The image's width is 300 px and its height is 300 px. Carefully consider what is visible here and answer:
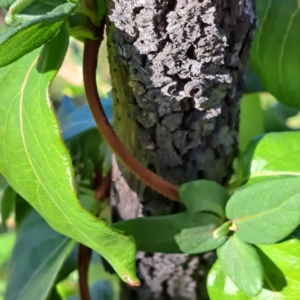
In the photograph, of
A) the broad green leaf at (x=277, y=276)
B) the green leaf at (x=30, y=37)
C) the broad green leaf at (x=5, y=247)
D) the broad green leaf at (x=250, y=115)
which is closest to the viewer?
the green leaf at (x=30, y=37)

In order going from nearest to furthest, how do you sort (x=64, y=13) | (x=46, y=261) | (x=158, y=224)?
1. (x=64, y=13)
2. (x=158, y=224)
3. (x=46, y=261)

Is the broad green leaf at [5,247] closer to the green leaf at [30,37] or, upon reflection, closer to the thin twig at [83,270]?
the thin twig at [83,270]

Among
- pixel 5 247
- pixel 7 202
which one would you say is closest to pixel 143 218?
pixel 7 202

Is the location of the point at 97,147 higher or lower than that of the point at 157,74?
lower

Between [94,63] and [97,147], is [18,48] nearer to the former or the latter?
[94,63]

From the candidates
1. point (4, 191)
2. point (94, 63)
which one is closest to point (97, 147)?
point (4, 191)

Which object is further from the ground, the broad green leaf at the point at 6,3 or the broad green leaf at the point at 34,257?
the broad green leaf at the point at 6,3

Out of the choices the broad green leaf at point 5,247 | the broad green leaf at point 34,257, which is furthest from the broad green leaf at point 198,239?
the broad green leaf at point 5,247
